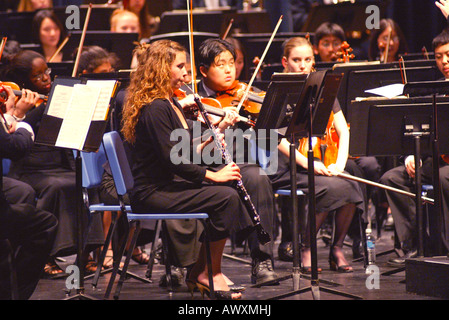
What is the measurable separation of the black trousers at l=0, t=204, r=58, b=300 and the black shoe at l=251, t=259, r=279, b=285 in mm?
1128

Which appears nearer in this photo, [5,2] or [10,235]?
[10,235]

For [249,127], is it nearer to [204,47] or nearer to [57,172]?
[204,47]

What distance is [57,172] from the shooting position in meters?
4.21

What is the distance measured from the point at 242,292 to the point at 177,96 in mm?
1058

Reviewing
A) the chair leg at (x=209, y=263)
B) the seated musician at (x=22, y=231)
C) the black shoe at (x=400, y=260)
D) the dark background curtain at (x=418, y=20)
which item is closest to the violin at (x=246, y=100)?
the chair leg at (x=209, y=263)

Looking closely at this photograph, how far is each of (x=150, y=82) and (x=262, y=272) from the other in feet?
3.79

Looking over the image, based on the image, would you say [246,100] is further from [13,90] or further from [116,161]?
[13,90]

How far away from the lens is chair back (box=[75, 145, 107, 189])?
386 cm

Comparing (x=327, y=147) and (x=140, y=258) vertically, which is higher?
(x=327, y=147)

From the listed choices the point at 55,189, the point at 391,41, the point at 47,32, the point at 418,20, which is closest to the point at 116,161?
the point at 55,189

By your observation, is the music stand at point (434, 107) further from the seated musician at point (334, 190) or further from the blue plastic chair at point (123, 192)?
the blue plastic chair at point (123, 192)

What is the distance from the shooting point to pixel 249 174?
387 cm
